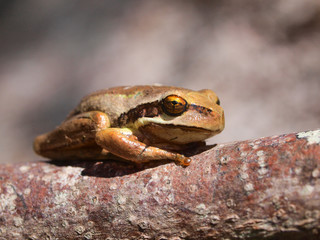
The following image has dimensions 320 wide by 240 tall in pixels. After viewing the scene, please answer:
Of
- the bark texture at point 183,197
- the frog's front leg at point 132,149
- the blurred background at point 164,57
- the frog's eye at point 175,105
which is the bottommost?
the bark texture at point 183,197

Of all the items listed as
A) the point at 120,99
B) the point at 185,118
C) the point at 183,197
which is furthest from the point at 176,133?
the point at 120,99

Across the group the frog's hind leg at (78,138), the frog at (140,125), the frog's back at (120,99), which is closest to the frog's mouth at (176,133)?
the frog at (140,125)

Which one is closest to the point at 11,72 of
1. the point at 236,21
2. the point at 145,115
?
the point at 236,21

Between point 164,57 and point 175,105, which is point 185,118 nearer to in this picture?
point 175,105

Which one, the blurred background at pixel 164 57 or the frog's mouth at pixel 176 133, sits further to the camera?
the blurred background at pixel 164 57

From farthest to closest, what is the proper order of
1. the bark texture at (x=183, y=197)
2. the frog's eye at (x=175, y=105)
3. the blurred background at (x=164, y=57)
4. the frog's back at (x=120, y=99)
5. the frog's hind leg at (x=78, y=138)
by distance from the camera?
the blurred background at (x=164, y=57)
the frog's hind leg at (x=78, y=138)
the frog's back at (x=120, y=99)
the frog's eye at (x=175, y=105)
the bark texture at (x=183, y=197)

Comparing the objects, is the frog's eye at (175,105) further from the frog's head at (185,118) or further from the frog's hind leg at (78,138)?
the frog's hind leg at (78,138)
